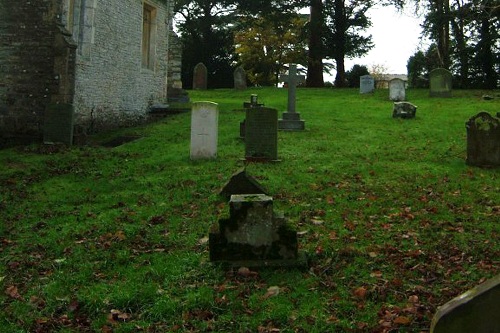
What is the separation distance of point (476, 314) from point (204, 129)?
29.4 feet

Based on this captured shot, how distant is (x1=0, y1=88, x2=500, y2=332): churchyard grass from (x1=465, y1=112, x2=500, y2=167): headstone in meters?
0.38

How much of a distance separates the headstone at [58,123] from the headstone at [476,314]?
12.8 meters

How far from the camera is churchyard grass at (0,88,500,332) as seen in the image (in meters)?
4.63

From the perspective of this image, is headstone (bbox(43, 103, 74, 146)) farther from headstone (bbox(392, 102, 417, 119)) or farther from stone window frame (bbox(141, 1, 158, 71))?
headstone (bbox(392, 102, 417, 119))

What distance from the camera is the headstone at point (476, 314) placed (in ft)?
9.56

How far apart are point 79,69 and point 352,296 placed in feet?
46.4

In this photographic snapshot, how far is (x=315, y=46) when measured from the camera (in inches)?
1320

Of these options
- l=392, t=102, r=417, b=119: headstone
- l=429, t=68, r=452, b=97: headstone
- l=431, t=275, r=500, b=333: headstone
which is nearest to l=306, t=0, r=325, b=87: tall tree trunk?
l=429, t=68, r=452, b=97: headstone

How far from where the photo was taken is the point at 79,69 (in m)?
16.8

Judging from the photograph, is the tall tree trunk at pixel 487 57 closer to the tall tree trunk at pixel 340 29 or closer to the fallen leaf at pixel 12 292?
the tall tree trunk at pixel 340 29

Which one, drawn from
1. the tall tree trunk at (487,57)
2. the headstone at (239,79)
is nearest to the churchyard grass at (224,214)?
the tall tree trunk at (487,57)

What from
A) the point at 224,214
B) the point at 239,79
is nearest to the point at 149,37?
the point at 239,79

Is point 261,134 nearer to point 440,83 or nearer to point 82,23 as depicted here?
point 82,23

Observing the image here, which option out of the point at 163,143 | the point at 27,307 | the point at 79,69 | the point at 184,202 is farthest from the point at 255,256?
the point at 79,69
